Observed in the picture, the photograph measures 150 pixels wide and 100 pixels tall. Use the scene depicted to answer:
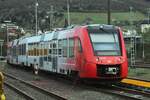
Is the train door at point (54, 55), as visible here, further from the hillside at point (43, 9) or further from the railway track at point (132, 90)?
the hillside at point (43, 9)

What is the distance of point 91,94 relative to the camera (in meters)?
22.2

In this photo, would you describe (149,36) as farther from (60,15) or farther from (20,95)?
(20,95)

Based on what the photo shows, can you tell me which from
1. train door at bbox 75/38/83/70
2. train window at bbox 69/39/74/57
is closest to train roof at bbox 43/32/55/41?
train window at bbox 69/39/74/57

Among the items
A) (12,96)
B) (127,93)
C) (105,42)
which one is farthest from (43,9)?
(127,93)

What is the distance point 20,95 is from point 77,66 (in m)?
3.75

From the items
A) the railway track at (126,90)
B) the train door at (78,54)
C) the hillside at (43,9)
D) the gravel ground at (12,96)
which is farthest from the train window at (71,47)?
the hillside at (43,9)

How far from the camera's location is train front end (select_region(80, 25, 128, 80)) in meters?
24.0

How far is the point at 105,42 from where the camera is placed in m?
24.8

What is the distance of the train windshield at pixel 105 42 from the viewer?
963 inches

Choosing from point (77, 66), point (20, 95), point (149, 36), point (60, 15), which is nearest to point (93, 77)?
point (77, 66)

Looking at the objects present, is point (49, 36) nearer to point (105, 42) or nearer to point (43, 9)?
point (105, 42)

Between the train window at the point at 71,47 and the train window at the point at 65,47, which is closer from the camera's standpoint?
the train window at the point at 71,47

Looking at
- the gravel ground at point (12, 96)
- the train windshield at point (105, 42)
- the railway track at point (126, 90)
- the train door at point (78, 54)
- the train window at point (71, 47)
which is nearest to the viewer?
the railway track at point (126, 90)

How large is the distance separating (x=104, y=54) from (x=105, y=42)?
75 cm
